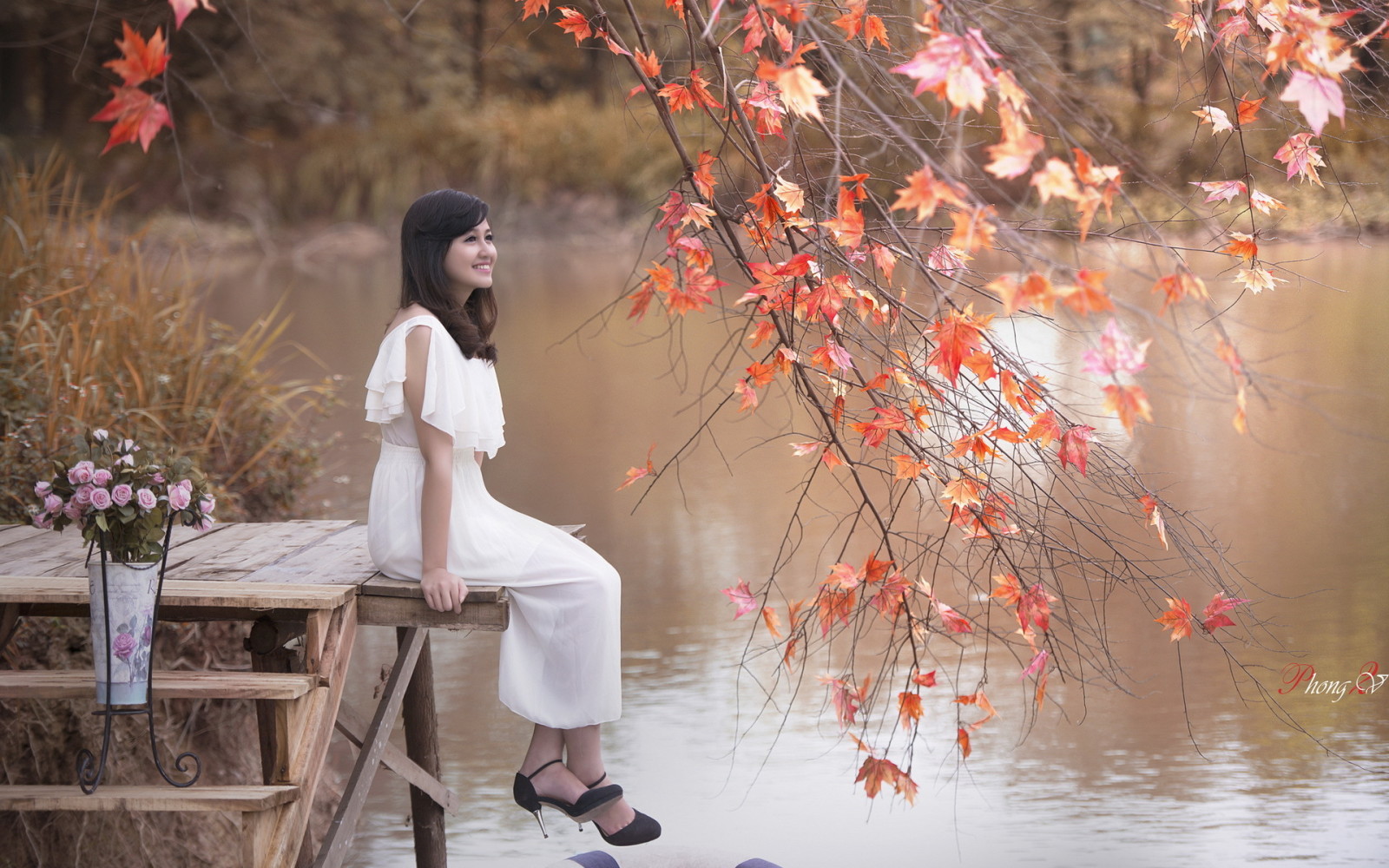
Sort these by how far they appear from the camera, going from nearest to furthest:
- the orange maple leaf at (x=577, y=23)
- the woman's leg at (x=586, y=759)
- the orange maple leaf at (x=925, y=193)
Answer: the orange maple leaf at (x=925, y=193) → the woman's leg at (x=586, y=759) → the orange maple leaf at (x=577, y=23)

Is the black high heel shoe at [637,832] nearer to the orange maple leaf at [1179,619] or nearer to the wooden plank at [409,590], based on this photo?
the wooden plank at [409,590]

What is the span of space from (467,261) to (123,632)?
87 centimetres

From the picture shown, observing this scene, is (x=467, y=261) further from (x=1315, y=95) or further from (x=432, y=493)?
(x=1315, y=95)

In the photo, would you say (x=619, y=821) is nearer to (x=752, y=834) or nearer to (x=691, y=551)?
(x=752, y=834)

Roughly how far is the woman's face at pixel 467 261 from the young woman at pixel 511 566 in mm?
109

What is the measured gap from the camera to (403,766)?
271 cm

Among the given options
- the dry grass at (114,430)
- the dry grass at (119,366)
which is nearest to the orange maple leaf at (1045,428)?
the dry grass at (114,430)

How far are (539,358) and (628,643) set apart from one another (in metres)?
4.91

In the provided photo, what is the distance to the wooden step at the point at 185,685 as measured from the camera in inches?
85.2

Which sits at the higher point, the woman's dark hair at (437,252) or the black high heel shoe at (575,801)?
the woman's dark hair at (437,252)

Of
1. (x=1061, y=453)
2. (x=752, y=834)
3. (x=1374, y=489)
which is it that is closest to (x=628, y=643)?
(x=752, y=834)

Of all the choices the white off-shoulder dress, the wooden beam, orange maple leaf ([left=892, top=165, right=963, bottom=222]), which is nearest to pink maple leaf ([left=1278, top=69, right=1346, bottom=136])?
orange maple leaf ([left=892, top=165, right=963, bottom=222])

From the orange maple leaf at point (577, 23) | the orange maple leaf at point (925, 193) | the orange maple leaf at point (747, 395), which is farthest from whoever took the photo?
the orange maple leaf at point (747, 395)

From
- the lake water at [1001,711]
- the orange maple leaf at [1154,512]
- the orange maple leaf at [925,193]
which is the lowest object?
the lake water at [1001,711]
